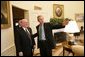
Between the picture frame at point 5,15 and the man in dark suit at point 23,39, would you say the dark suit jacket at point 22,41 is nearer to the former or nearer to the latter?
the man in dark suit at point 23,39

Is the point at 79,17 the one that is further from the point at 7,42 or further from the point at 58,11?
the point at 7,42

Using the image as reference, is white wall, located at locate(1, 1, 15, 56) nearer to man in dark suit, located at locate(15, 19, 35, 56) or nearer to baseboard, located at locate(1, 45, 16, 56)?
baseboard, located at locate(1, 45, 16, 56)

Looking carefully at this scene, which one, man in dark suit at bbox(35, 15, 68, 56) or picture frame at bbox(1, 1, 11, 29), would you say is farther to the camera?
man in dark suit at bbox(35, 15, 68, 56)

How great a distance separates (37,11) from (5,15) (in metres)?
1.86

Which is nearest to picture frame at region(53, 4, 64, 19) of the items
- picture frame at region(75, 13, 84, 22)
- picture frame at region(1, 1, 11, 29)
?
picture frame at region(75, 13, 84, 22)

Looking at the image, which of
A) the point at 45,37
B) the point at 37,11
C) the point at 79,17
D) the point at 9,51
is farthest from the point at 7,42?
the point at 79,17

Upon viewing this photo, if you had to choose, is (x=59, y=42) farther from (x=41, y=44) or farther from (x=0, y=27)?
(x=0, y=27)

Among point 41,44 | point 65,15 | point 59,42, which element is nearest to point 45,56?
point 41,44

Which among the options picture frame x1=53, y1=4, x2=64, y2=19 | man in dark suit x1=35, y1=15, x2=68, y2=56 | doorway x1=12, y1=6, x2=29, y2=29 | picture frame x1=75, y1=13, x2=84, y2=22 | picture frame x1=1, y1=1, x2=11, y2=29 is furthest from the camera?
picture frame x1=53, y1=4, x2=64, y2=19

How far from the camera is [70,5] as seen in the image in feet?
19.5

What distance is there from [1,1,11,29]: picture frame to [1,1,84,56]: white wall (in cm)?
9

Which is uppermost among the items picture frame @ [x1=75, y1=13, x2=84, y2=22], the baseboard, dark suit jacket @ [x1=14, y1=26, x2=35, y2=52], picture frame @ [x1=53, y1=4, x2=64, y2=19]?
picture frame @ [x1=53, y1=4, x2=64, y2=19]

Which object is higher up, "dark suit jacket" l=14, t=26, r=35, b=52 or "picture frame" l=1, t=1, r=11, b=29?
"picture frame" l=1, t=1, r=11, b=29

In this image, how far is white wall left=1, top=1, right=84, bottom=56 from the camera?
10.0ft
